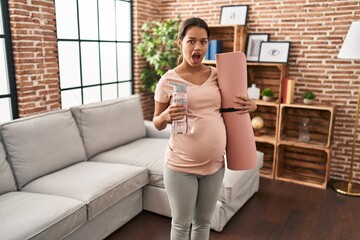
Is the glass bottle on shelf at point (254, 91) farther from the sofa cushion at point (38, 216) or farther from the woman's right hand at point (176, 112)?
the woman's right hand at point (176, 112)

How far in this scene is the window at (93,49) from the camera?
11.5 feet

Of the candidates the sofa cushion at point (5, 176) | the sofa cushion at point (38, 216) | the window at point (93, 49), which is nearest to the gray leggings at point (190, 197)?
the sofa cushion at point (38, 216)

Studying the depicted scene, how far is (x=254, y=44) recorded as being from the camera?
4.09 m

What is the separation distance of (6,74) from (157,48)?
2025 mm

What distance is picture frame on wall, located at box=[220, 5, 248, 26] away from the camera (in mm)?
4090

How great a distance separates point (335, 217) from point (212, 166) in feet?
6.29

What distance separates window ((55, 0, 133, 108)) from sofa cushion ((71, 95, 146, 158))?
505mm

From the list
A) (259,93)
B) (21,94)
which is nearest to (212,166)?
(21,94)

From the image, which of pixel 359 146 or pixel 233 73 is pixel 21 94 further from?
pixel 359 146

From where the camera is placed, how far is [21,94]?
2951mm

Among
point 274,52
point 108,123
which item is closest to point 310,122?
point 274,52

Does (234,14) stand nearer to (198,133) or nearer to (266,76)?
(266,76)

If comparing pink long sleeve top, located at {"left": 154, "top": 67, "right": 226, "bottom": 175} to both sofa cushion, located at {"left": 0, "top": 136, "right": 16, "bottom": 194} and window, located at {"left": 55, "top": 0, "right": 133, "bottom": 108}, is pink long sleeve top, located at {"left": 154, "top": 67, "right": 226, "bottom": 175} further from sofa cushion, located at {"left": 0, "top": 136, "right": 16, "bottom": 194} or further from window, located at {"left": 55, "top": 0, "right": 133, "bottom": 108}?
window, located at {"left": 55, "top": 0, "right": 133, "bottom": 108}

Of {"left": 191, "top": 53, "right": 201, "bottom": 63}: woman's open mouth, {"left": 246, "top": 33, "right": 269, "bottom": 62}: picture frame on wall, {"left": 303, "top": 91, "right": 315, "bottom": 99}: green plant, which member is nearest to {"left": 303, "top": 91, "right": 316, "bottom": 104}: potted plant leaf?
{"left": 303, "top": 91, "right": 315, "bottom": 99}: green plant
